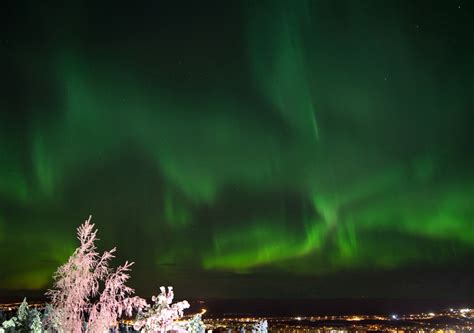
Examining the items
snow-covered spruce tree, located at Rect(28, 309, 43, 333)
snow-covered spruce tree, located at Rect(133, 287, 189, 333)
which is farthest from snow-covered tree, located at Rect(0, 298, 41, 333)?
snow-covered spruce tree, located at Rect(133, 287, 189, 333)

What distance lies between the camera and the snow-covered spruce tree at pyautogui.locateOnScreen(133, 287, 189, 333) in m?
19.4

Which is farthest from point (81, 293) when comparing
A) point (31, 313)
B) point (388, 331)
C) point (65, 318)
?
point (388, 331)

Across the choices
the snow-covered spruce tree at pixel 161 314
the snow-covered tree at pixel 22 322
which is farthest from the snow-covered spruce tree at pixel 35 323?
the snow-covered spruce tree at pixel 161 314

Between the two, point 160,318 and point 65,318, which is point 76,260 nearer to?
point 65,318

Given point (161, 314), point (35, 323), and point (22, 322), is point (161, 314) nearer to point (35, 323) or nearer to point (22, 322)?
point (35, 323)

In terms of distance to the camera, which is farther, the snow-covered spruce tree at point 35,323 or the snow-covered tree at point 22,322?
the snow-covered tree at point 22,322

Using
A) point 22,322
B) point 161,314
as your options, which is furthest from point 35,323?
point 161,314

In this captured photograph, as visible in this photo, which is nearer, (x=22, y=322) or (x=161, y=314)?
(x=161, y=314)

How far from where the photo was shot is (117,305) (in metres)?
18.1

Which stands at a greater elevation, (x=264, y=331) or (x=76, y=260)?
(x=76, y=260)

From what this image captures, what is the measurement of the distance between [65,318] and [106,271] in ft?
7.98

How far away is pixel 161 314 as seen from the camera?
1945 cm

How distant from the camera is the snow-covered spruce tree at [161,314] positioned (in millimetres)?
19406

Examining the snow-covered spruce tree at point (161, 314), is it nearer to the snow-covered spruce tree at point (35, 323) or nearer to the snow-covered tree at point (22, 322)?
the snow-covered spruce tree at point (35, 323)
